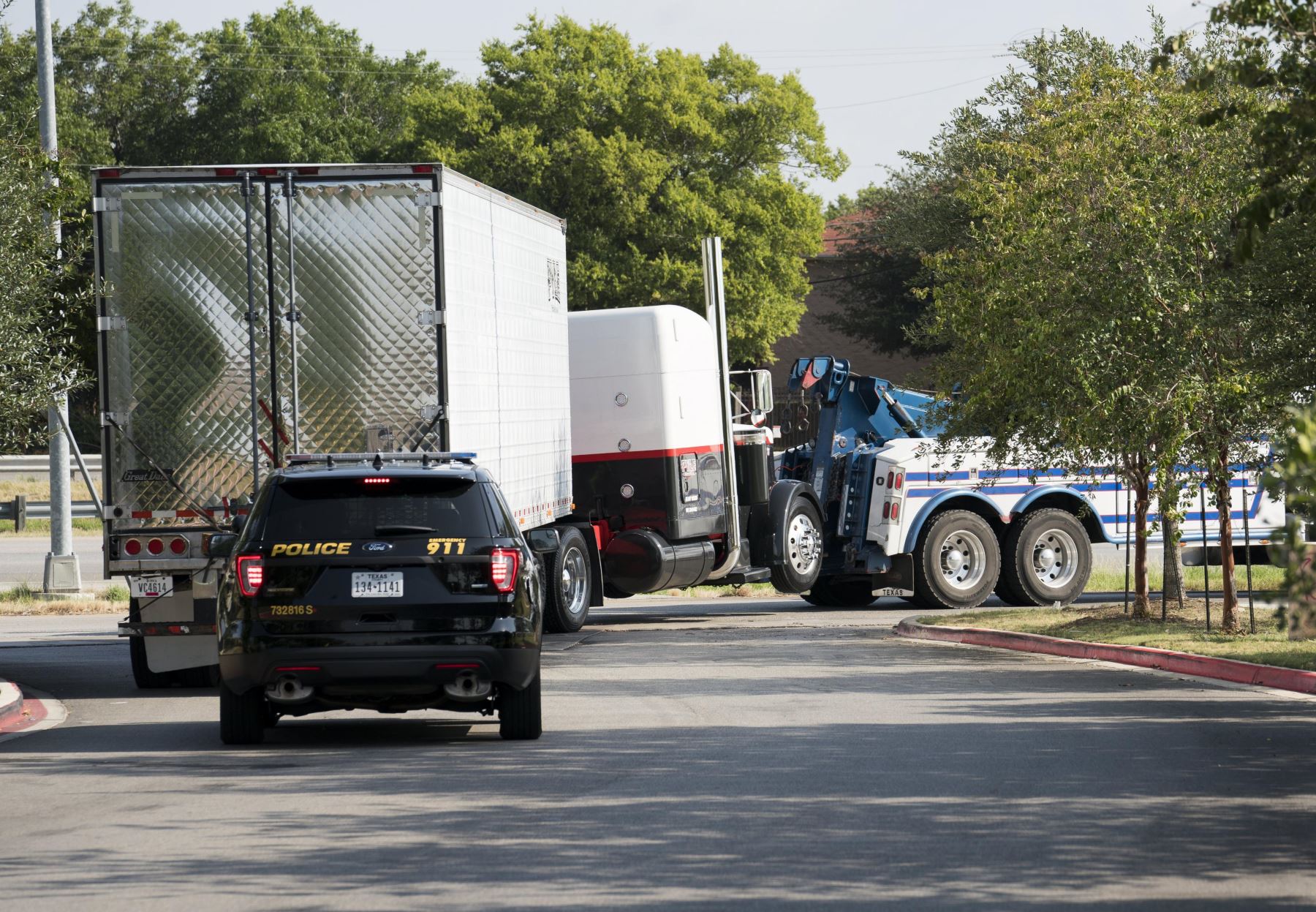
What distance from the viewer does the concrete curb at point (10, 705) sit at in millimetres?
13023

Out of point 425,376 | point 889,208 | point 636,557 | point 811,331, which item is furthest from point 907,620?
point 811,331

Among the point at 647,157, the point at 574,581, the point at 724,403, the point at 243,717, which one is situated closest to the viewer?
the point at 243,717

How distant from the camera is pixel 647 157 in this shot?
160 feet

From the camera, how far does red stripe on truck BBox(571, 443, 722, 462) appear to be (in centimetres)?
2047

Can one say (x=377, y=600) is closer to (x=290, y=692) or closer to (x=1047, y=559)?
(x=290, y=692)

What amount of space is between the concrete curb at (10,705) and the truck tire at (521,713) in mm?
3907

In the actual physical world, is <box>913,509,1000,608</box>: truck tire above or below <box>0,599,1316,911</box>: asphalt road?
above

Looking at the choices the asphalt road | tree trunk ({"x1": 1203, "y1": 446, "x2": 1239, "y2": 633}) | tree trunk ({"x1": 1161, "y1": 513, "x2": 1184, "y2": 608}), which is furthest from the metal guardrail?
tree trunk ({"x1": 1203, "y1": 446, "x2": 1239, "y2": 633})

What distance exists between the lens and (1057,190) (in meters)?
17.5

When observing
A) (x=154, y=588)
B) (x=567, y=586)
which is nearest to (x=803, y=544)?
(x=567, y=586)

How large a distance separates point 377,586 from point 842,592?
1354cm

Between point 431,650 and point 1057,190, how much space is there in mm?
9276

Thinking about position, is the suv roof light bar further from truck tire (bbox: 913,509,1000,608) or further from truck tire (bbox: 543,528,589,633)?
truck tire (bbox: 913,509,1000,608)

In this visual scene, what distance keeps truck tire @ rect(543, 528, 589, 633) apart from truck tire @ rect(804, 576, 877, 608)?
4.51m
